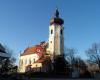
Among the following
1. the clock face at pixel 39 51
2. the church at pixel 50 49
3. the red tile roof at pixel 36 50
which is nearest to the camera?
the church at pixel 50 49

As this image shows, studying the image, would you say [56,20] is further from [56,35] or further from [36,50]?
[36,50]

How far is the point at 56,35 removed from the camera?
90250 mm

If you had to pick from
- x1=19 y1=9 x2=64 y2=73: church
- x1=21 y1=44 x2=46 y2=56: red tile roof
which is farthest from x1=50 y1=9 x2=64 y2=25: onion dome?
x1=21 y1=44 x2=46 y2=56: red tile roof

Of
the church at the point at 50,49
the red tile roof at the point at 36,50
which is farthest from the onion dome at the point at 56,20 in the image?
the red tile roof at the point at 36,50

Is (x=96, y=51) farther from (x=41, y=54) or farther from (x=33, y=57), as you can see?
(x=33, y=57)

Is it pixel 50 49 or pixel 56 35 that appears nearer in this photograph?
pixel 50 49

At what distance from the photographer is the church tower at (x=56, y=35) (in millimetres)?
88000

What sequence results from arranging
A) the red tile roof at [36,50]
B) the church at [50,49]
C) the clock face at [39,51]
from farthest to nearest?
the red tile roof at [36,50] → the clock face at [39,51] → the church at [50,49]

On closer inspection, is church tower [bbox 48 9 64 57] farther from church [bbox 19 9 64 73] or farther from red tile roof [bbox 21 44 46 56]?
red tile roof [bbox 21 44 46 56]

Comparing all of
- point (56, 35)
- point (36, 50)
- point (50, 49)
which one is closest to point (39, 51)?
point (36, 50)

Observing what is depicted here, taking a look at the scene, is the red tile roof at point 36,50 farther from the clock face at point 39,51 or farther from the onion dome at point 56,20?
the onion dome at point 56,20

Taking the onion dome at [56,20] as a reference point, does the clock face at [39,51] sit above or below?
below

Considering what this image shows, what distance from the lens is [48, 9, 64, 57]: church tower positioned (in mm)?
88000

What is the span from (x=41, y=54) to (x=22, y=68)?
57.9ft
